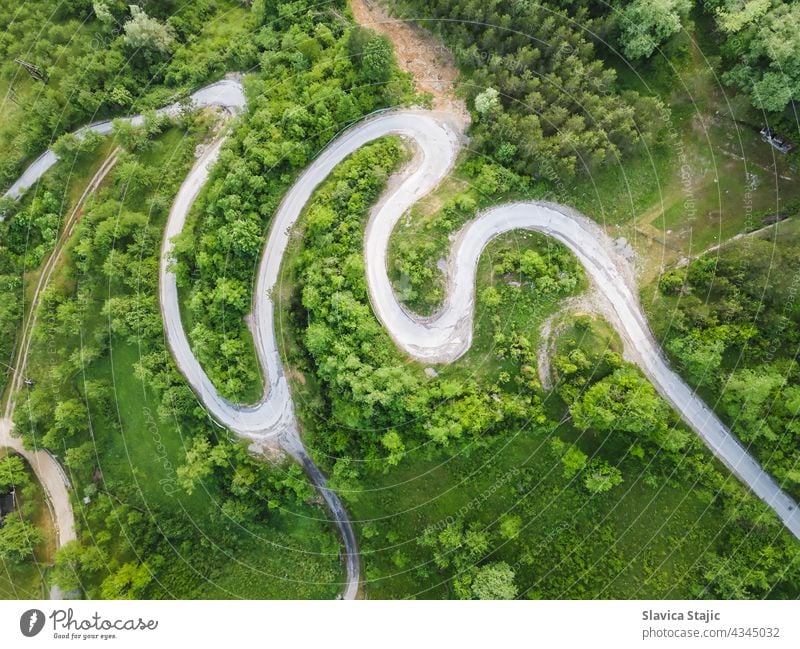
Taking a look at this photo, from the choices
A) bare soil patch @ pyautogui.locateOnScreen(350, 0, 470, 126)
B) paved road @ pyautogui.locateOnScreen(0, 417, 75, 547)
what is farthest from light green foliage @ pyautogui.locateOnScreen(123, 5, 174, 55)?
paved road @ pyautogui.locateOnScreen(0, 417, 75, 547)

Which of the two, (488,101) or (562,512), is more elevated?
(488,101)

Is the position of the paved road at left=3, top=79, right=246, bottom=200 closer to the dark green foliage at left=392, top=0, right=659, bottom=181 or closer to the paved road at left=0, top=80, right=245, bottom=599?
the paved road at left=0, top=80, right=245, bottom=599

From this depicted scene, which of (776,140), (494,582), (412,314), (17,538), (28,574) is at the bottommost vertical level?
(494,582)

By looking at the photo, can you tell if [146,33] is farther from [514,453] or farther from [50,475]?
[514,453]
